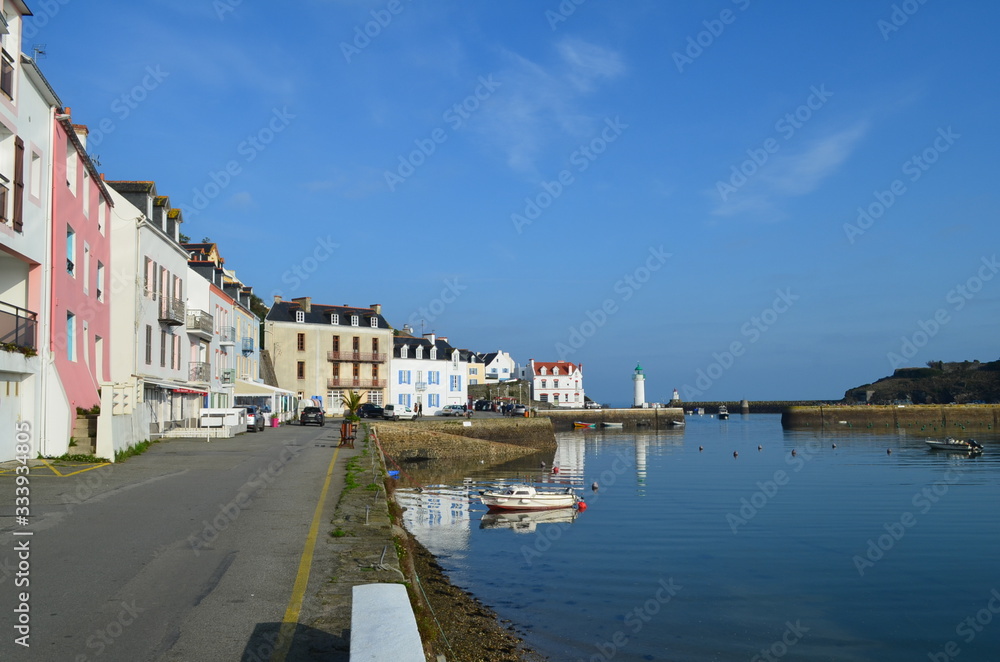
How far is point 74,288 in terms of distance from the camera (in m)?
25.1

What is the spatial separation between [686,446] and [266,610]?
225ft

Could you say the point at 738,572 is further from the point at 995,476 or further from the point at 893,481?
the point at 995,476

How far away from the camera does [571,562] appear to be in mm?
20578

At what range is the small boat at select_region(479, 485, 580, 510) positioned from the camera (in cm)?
2930

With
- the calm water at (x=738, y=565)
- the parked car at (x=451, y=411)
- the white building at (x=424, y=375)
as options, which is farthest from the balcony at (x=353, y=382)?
the calm water at (x=738, y=565)

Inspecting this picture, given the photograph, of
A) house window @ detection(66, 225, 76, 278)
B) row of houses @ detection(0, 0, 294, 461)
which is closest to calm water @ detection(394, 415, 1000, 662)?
row of houses @ detection(0, 0, 294, 461)

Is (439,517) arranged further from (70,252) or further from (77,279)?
(70,252)

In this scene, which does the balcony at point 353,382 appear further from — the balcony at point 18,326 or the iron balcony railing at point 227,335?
the balcony at point 18,326

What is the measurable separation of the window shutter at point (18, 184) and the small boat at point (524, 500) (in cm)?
1762

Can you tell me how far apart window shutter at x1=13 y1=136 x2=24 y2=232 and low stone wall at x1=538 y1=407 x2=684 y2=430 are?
8410 cm

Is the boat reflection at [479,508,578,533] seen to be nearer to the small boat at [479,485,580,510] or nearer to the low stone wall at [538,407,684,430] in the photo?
the small boat at [479,485,580,510]

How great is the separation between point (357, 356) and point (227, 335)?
28.7 meters

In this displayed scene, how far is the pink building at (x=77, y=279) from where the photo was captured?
22.7m

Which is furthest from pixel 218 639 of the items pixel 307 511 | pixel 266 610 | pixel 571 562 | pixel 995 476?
pixel 995 476
